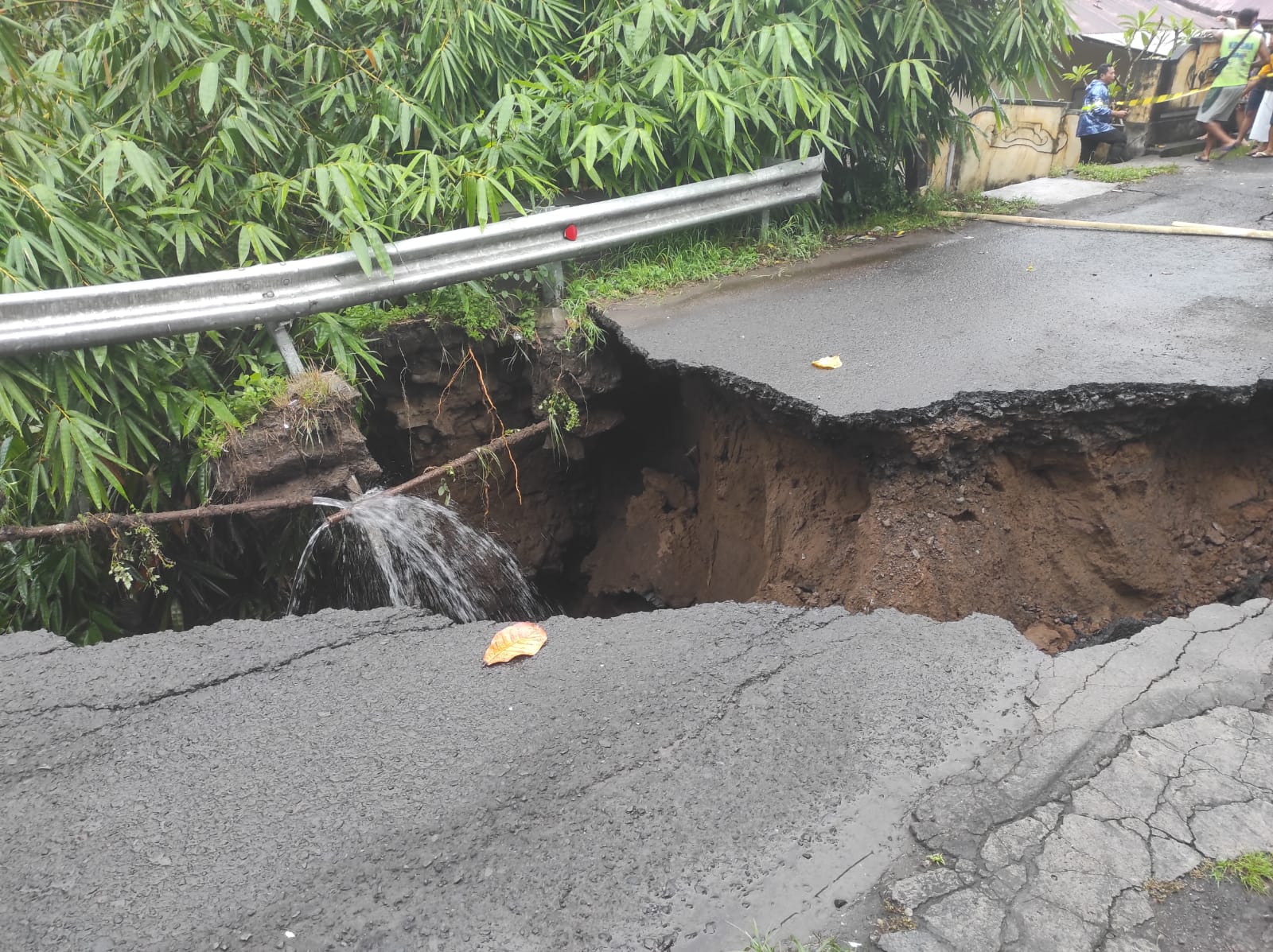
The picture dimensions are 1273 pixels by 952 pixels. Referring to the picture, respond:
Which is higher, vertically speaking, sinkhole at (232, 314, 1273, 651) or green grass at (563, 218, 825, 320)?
green grass at (563, 218, 825, 320)

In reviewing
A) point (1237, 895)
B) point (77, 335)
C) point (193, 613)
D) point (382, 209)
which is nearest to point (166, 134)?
point (382, 209)

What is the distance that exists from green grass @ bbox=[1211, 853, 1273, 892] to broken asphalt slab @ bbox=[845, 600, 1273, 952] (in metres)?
0.02

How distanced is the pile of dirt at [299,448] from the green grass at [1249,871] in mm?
3511

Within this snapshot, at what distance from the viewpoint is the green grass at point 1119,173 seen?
27.2 feet

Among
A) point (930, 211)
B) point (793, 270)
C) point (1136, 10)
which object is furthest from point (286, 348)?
point (1136, 10)

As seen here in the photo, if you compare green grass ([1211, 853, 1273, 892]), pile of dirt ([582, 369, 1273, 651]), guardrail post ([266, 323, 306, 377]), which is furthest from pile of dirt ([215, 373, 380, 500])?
green grass ([1211, 853, 1273, 892])

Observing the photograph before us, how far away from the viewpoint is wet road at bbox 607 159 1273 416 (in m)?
3.97

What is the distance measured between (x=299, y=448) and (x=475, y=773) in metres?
2.26

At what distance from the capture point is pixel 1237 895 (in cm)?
181

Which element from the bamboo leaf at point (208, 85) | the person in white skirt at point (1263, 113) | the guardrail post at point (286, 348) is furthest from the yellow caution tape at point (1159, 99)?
the guardrail post at point (286, 348)

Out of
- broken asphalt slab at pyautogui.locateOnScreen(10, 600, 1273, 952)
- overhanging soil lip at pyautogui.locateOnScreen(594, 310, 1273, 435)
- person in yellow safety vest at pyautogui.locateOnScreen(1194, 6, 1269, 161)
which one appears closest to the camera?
broken asphalt slab at pyautogui.locateOnScreen(10, 600, 1273, 952)

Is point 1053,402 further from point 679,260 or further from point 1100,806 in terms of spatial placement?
point 679,260

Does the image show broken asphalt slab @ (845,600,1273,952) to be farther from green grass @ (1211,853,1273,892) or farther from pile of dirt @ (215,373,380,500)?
pile of dirt @ (215,373,380,500)

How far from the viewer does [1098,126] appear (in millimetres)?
9867
